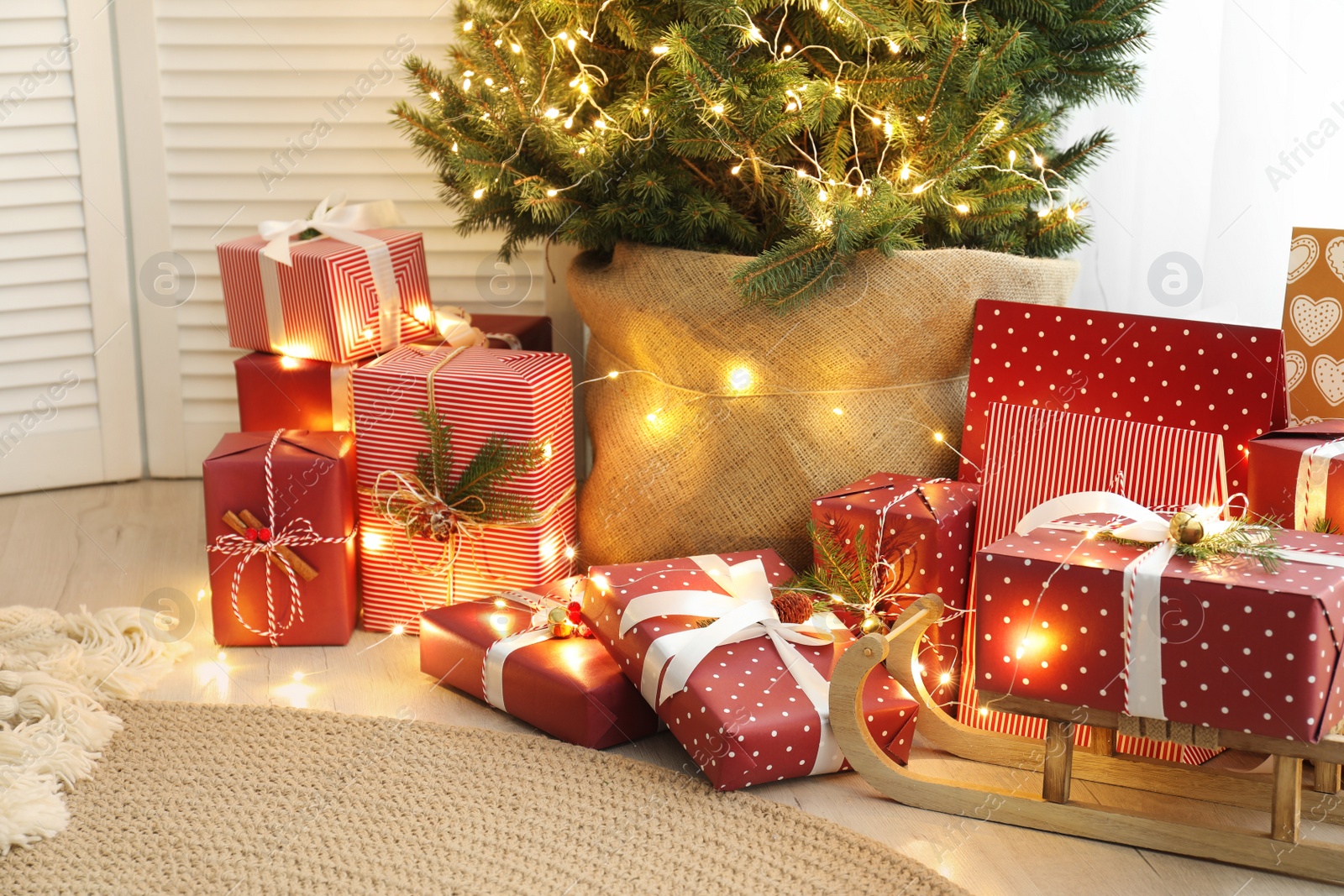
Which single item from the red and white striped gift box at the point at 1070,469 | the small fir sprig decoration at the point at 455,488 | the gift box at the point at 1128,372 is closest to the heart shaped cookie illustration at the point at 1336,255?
the gift box at the point at 1128,372

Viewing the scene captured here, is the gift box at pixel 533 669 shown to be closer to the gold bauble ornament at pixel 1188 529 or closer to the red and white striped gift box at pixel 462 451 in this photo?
the red and white striped gift box at pixel 462 451

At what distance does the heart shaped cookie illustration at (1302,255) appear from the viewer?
4.29 ft

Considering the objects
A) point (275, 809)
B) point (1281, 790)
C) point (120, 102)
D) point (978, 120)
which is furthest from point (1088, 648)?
point (120, 102)

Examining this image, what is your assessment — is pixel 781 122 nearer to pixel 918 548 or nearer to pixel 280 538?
pixel 918 548

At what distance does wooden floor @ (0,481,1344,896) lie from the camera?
1040mm

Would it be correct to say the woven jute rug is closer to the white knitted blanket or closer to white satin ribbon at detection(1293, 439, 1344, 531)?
the white knitted blanket

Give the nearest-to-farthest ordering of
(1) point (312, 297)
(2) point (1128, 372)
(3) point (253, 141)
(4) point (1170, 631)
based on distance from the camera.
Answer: (4) point (1170, 631) → (2) point (1128, 372) → (1) point (312, 297) → (3) point (253, 141)

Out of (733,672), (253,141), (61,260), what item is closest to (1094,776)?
(733,672)

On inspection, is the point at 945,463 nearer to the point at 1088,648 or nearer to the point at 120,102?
the point at 1088,648

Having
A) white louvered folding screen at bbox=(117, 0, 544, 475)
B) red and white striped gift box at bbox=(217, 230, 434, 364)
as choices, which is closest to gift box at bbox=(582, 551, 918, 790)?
red and white striped gift box at bbox=(217, 230, 434, 364)

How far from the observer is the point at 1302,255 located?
1.31 m

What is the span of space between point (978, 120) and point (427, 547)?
2.74ft

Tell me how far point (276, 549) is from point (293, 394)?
0.87ft

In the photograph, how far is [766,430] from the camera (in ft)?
4.76
